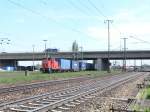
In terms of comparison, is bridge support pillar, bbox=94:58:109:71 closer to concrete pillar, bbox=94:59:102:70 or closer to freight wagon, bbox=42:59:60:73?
concrete pillar, bbox=94:59:102:70

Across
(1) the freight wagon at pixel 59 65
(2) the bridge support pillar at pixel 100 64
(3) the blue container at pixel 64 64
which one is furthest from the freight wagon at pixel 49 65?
(2) the bridge support pillar at pixel 100 64

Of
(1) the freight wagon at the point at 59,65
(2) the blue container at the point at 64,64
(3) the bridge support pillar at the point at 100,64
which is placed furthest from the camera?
(3) the bridge support pillar at the point at 100,64

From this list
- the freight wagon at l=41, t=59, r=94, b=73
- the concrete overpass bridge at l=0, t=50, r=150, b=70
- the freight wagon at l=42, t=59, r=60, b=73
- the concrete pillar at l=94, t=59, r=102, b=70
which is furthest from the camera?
the concrete pillar at l=94, t=59, r=102, b=70

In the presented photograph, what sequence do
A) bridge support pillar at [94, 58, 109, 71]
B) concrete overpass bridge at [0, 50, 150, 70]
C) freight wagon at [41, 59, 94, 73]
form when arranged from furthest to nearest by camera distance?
bridge support pillar at [94, 58, 109, 71] → concrete overpass bridge at [0, 50, 150, 70] → freight wagon at [41, 59, 94, 73]

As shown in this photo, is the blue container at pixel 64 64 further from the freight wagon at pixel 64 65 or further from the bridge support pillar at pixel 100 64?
the bridge support pillar at pixel 100 64

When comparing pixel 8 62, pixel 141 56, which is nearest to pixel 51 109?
pixel 141 56

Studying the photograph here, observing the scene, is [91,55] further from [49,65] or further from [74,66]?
[49,65]

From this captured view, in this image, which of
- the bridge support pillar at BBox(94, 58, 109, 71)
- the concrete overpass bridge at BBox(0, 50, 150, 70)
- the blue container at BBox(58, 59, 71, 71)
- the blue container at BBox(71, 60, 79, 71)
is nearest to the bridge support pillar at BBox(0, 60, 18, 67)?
the concrete overpass bridge at BBox(0, 50, 150, 70)

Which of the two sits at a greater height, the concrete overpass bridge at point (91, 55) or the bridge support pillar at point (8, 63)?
the concrete overpass bridge at point (91, 55)

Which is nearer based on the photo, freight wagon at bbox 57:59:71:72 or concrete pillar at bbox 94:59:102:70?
freight wagon at bbox 57:59:71:72

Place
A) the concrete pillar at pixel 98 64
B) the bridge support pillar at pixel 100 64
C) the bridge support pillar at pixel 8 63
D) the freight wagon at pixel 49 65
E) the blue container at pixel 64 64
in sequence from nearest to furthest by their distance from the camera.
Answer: the freight wagon at pixel 49 65 < the blue container at pixel 64 64 < the concrete pillar at pixel 98 64 < the bridge support pillar at pixel 100 64 < the bridge support pillar at pixel 8 63

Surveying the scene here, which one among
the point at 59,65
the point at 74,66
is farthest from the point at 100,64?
the point at 59,65

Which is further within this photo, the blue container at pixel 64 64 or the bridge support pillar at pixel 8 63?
the bridge support pillar at pixel 8 63

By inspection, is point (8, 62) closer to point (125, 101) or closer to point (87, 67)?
point (87, 67)
